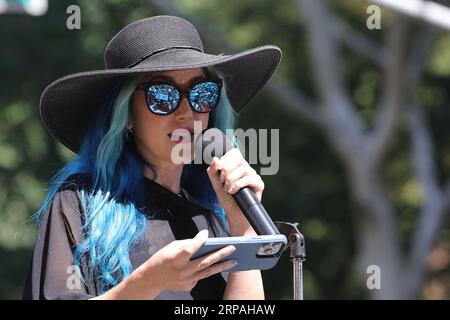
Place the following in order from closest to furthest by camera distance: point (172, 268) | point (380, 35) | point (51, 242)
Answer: point (172, 268) < point (51, 242) < point (380, 35)

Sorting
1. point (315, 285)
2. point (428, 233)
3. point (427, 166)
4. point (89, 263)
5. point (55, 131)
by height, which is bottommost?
point (315, 285)

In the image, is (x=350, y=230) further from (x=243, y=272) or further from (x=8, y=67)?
(x=243, y=272)

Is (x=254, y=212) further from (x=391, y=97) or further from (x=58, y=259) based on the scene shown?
(x=391, y=97)

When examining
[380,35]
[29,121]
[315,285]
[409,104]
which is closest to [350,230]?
[315,285]

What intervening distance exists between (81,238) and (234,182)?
16.8 inches

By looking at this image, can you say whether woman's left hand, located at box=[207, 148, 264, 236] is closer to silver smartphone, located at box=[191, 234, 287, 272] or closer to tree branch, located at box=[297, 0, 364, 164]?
silver smartphone, located at box=[191, 234, 287, 272]

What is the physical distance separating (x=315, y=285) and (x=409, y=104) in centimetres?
428

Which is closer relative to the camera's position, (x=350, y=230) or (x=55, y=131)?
(x=55, y=131)

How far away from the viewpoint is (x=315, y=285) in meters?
15.2

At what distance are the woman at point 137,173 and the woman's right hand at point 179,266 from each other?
0.57 feet

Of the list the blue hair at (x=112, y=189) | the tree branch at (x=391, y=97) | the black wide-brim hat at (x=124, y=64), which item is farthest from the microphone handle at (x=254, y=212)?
the tree branch at (x=391, y=97)

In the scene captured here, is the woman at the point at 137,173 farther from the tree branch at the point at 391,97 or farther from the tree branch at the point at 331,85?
the tree branch at the point at 331,85

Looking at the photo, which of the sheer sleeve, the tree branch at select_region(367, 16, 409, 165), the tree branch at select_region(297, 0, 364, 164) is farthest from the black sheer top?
the tree branch at select_region(297, 0, 364, 164)

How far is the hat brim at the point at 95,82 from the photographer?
288cm
